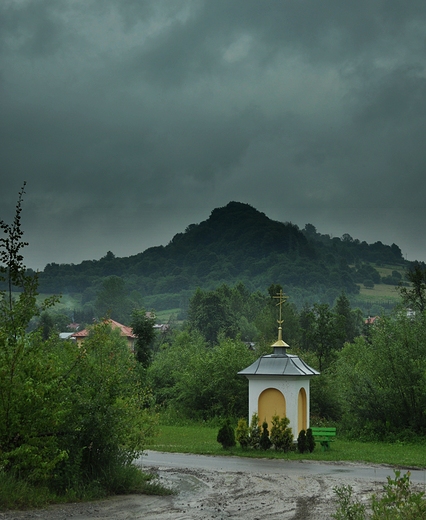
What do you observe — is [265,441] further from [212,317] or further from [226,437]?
[212,317]

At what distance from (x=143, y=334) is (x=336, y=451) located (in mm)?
25026

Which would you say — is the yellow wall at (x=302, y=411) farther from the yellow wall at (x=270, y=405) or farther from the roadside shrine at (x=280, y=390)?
the yellow wall at (x=270, y=405)

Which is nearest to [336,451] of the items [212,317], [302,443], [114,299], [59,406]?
[302,443]

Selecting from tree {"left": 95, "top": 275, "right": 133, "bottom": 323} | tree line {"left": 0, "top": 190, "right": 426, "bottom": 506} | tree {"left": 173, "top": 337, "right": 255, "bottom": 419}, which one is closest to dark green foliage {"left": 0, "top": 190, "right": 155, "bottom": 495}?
tree line {"left": 0, "top": 190, "right": 426, "bottom": 506}

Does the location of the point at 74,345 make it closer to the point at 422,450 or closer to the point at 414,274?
the point at 422,450

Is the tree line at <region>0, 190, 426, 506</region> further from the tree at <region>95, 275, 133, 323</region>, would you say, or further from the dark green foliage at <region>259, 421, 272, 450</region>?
the tree at <region>95, 275, 133, 323</region>

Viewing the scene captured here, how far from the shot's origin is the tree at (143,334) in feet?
151

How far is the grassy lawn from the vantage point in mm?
20562

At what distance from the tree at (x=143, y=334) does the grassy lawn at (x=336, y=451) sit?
17312 millimetres

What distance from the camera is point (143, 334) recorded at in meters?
46.2

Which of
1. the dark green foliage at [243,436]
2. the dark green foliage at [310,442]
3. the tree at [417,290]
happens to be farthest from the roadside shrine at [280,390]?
the tree at [417,290]

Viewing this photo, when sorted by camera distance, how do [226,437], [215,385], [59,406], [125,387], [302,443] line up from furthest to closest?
[215,385]
[226,437]
[302,443]
[125,387]
[59,406]

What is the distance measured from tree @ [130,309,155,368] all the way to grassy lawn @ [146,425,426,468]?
682 inches

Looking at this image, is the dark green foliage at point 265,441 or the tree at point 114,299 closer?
the dark green foliage at point 265,441
